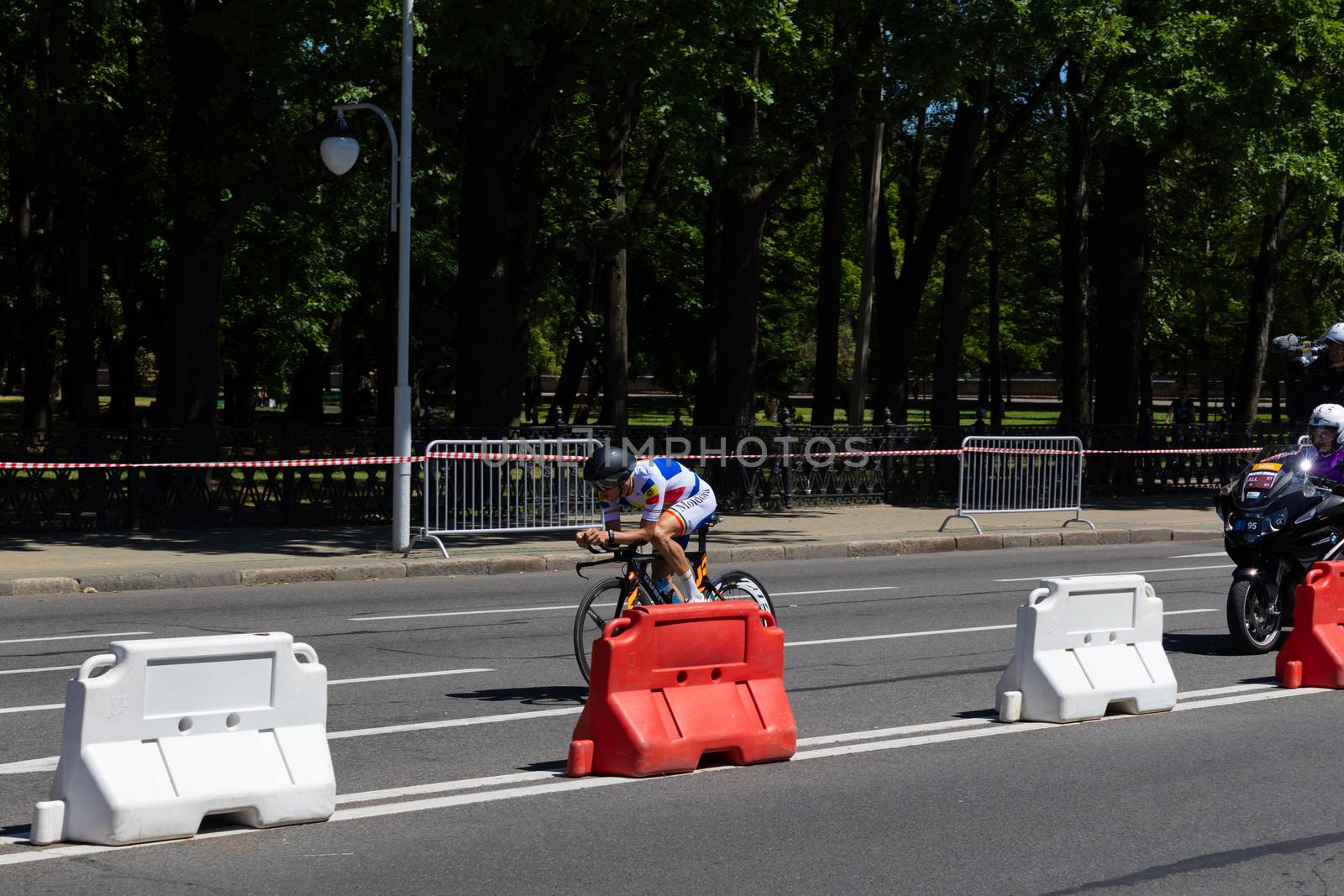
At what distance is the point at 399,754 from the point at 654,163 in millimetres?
27472

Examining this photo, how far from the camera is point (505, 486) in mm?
18641

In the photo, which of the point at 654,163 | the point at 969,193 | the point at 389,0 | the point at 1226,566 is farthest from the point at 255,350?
the point at 1226,566

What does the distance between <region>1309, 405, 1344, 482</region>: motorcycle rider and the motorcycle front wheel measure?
933mm

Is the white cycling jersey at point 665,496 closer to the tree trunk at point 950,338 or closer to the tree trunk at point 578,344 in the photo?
the tree trunk at point 950,338

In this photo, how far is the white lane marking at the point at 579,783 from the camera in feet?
19.1

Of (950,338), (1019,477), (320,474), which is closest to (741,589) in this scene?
(320,474)

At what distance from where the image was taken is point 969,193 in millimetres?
30594

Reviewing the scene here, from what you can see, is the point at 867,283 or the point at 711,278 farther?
the point at 711,278

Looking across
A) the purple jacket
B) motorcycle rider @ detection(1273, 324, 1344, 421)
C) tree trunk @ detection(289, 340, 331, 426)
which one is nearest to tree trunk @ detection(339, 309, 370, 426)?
tree trunk @ detection(289, 340, 331, 426)

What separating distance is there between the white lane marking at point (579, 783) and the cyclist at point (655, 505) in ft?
4.79

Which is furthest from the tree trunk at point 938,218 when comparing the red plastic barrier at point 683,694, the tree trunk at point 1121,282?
the red plastic barrier at point 683,694

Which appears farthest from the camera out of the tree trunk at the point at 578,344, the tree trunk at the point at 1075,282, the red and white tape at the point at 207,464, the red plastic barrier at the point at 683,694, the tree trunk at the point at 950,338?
the tree trunk at the point at 578,344

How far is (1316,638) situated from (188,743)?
22.3 ft

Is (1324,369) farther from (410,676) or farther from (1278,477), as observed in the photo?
(410,676)
